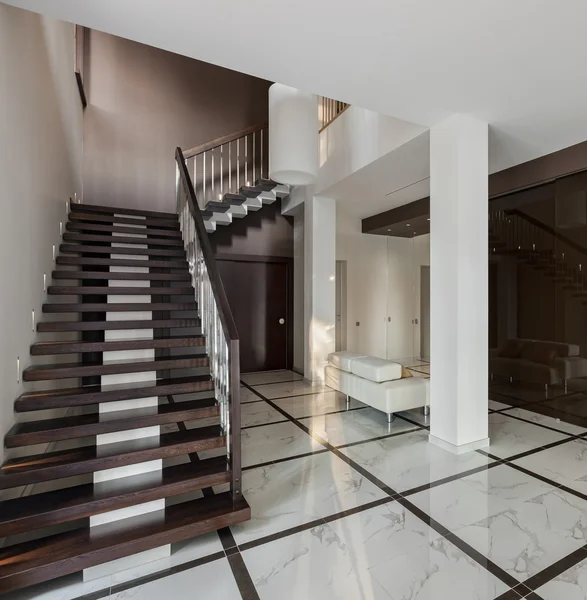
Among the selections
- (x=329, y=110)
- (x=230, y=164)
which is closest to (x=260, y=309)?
(x=230, y=164)

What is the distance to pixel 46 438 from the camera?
7.03 feet

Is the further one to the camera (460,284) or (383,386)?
(383,386)

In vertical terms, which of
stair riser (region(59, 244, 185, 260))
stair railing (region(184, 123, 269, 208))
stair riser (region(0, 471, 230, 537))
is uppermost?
stair railing (region(184, 123, 269, 208))

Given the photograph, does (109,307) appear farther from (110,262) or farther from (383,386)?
(383,386)

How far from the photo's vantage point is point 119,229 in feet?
15.2

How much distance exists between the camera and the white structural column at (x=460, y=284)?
3.19m

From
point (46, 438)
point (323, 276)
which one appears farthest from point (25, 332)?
point (323, 276)

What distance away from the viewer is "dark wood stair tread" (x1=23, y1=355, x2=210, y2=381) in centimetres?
259

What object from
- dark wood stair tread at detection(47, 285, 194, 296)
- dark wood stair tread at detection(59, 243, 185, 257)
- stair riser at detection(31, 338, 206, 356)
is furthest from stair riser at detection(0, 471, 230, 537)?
dark wood stair tread at detection(59, 243, 185, 257)

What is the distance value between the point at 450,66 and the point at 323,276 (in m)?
3.62

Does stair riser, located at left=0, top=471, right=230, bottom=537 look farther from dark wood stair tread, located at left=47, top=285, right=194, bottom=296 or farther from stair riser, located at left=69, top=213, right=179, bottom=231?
stair riser, located at left=69, top=213, right=179, bottom=231

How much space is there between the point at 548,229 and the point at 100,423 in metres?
4.80

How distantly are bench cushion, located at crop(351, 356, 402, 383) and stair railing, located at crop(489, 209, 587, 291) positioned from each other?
209 centimetres

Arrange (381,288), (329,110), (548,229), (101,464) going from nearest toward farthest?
(101,464), (548,229), (329,110), (381,288)
